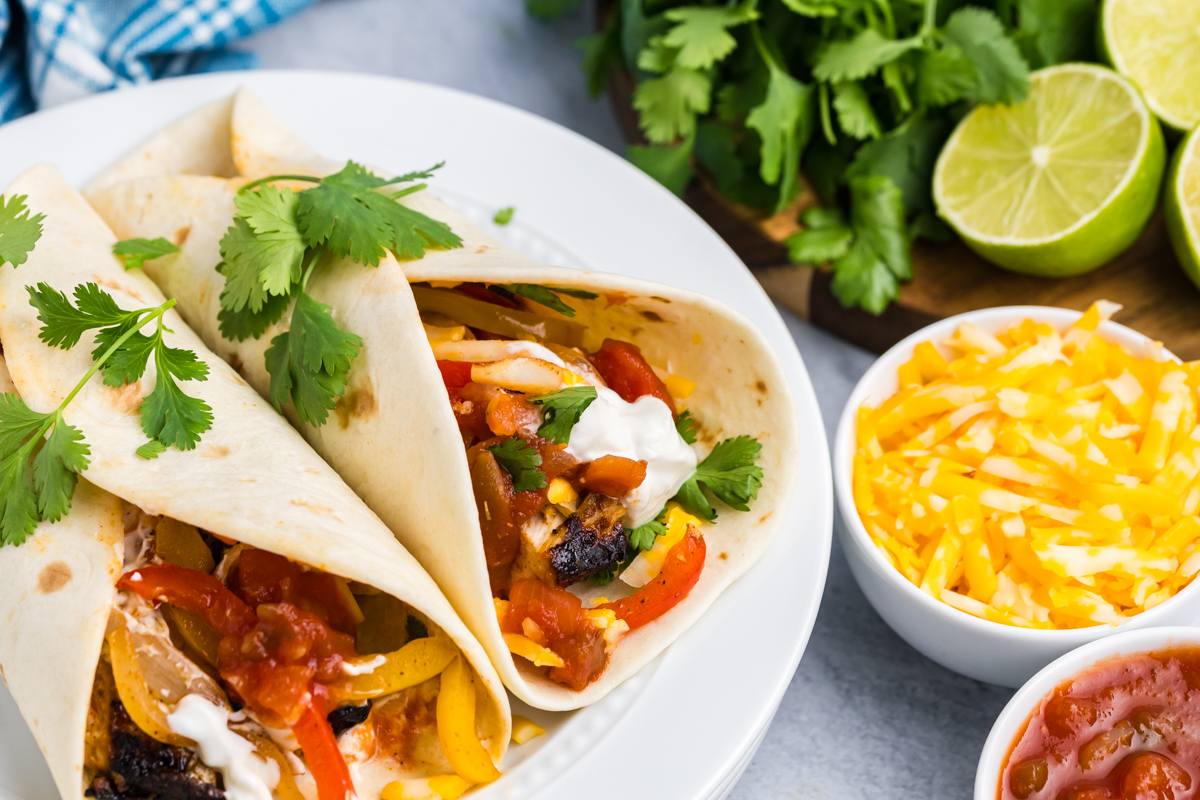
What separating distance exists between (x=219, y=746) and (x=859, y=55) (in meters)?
2.75

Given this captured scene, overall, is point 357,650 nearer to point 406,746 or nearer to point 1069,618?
point 406,746

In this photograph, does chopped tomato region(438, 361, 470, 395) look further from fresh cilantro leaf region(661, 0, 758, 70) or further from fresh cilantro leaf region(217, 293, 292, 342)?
fresh cilantro leaf region(661, 0, 758, 70)

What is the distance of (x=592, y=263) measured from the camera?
126 inches

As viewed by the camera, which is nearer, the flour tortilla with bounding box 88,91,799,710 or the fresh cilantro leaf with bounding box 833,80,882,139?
the flour tortilla with bounding box 88,91,799,710

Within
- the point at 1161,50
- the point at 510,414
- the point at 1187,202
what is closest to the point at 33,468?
the point at 510,414

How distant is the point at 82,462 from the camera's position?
221 cm

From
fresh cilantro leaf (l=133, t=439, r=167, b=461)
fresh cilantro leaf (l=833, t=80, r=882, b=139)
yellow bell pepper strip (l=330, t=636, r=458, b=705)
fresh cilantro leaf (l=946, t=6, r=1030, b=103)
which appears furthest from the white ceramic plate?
fresh cilantro leaf (l=946, t=6, r=1030, b=103)

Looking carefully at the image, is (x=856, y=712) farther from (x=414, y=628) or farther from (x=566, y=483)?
(x=414, y=628)

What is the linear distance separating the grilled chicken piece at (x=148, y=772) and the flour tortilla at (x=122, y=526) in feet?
0.37

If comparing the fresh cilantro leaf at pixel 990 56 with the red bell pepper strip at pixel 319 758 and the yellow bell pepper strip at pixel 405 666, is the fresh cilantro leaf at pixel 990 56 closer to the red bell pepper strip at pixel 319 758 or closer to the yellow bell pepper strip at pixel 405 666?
the yellow bell pepper strip at pixel 405 666

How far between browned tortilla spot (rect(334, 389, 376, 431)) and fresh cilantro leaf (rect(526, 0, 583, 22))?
2351 millimetres

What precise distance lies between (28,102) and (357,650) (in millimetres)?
2859

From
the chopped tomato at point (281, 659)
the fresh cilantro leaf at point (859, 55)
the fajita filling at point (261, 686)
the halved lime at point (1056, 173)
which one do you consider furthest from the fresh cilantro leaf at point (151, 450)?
the halved lime at point (1056, 173)

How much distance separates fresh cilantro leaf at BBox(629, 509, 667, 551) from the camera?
2551mm
